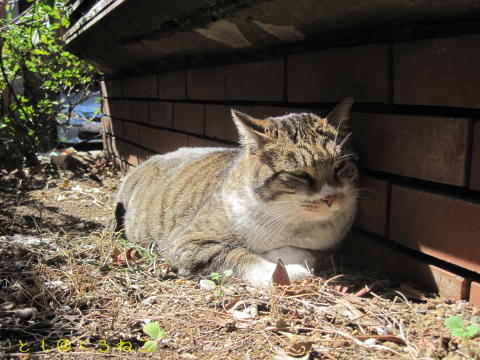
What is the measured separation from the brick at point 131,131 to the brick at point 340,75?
2787mm

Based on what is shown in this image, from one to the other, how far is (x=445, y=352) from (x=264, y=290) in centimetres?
78

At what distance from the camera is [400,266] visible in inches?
77.8

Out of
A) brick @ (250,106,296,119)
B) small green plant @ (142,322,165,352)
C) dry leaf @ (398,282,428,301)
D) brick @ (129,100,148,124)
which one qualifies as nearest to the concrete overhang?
brick @ (250,106,296,119)

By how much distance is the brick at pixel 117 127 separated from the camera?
5.41 metres

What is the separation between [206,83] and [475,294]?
230 centimetres

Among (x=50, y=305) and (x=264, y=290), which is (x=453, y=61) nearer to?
(x=264, y=290)

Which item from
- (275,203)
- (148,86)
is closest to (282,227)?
(275,203)

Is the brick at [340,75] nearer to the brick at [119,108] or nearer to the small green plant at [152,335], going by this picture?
the small green plant at [152,335]

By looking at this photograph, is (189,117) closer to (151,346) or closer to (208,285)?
(208,285)

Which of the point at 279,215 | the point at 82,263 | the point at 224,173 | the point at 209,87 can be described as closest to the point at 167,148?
the point at 209,87

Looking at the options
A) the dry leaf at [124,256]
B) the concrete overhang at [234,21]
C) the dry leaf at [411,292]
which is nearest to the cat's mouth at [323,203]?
the dry leaf at [411,292]

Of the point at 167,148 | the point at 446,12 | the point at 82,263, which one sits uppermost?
the point at 446,12

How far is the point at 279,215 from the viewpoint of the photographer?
81.6 inches

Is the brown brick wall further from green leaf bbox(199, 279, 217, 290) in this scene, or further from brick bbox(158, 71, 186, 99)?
brick bbox(158, 71, 186, 99)
